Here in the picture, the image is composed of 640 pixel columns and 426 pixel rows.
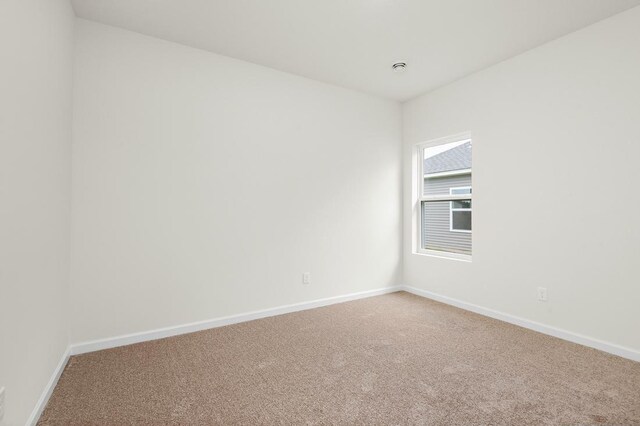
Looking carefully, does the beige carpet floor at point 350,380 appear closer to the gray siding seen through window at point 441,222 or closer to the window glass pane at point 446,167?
the gray siding seen through window at point 441,222

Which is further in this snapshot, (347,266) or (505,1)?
(347,266)

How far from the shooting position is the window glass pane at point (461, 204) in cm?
365

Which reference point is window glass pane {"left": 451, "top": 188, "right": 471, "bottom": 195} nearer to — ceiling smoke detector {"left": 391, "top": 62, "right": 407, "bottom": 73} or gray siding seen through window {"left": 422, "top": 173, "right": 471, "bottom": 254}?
gray siding seen through window {"left": 422, "top": 173, "right": 471, "bottom": 254}

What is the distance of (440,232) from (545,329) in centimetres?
152

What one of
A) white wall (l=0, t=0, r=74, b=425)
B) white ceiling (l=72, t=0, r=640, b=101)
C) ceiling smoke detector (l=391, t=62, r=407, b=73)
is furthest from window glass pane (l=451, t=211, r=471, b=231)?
white wall (l=0, t=0, r=74, b=425)

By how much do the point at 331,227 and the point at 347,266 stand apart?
0.55 metres

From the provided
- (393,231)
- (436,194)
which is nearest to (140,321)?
(393,231)

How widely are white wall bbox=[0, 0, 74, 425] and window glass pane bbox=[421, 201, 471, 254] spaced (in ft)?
12.5

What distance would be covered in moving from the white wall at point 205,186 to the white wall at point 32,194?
25 centimetres

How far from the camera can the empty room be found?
5.61 ft

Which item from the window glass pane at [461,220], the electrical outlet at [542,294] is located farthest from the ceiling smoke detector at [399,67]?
the electrical outlet at [542,294]

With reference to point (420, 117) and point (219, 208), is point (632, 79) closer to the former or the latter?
point (420, 117)

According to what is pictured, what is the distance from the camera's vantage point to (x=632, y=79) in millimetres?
2342

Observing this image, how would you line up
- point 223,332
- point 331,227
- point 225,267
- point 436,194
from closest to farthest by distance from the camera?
point 223,332
point 225,267
point 331,227
point 436,194
